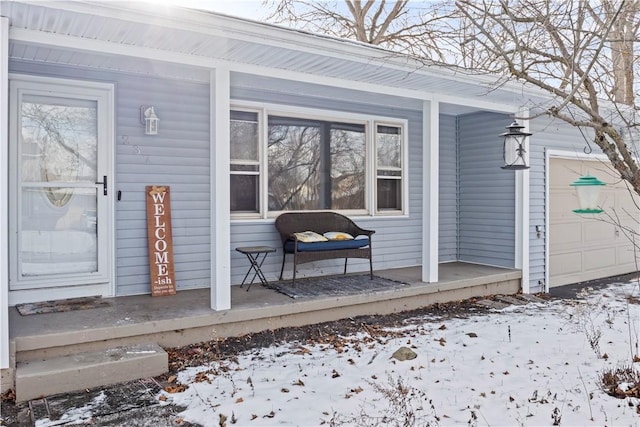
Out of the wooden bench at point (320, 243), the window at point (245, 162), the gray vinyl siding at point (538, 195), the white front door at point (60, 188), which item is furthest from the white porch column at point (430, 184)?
the white front door at point (60, 188)

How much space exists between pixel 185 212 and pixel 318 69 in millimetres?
2013

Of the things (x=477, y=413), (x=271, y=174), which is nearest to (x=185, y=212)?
(x=271, y=174)

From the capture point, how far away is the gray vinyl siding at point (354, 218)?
5.58 m

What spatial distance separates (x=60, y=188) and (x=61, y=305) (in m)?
1.06

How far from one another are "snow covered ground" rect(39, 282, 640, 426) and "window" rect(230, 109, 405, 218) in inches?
78.8

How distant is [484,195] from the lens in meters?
7.05

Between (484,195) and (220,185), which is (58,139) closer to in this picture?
(220,185)

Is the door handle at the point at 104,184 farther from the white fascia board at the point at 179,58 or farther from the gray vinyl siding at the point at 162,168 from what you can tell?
the white fascia board at the point at 179,58

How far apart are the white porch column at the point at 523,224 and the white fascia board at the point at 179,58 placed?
214cm

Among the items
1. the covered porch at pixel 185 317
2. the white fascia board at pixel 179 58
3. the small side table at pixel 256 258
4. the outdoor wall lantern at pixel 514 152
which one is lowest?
the covered porch at pixel 185 317

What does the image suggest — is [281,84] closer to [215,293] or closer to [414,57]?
[414,57]

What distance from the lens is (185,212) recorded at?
17.5ft

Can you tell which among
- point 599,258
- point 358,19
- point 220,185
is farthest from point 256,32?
point 358,19

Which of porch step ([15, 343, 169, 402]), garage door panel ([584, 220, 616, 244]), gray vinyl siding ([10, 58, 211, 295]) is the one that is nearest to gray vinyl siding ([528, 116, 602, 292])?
garage door panel ([584, 220, 616, 244])
